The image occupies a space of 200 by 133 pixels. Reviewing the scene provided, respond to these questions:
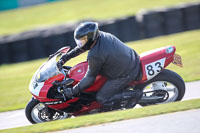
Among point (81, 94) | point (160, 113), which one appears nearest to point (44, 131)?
point (81, 94)

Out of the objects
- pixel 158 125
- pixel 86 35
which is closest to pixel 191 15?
pixel 86 35

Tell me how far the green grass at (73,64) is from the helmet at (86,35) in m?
2.71

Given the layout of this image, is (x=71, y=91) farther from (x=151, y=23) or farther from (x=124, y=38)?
(x=151, y=23)

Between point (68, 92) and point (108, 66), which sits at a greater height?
point (108, 66)

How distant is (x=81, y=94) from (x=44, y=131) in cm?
116

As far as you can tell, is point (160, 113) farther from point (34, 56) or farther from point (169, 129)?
point (34, 56)

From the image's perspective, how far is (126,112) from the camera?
18.0ft

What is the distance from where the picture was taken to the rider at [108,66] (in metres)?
5.64

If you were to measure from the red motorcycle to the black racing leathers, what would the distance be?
19 cm

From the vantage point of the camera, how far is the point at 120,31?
14.2 meters

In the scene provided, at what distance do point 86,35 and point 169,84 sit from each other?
164 cm

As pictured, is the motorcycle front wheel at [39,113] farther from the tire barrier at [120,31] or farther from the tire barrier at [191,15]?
the tire barrier at [191,15]

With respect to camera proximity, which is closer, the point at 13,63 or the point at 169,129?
the point at 169,129

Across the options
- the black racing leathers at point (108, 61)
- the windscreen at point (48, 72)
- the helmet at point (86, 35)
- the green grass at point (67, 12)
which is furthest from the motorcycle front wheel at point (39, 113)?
the green grass at point (67, 12)
